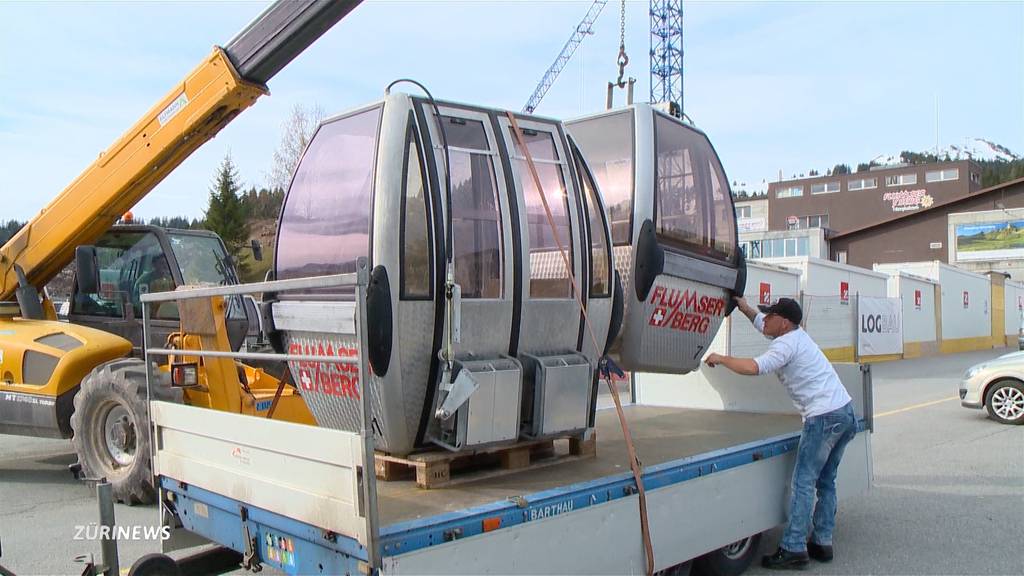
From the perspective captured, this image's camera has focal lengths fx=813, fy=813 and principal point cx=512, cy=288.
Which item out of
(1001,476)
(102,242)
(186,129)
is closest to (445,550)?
(186,129)

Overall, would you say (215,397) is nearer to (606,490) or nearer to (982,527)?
(606,490)

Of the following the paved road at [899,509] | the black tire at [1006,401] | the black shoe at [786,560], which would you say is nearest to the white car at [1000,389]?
the black tire at [1006,401]

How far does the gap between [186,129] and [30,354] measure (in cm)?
274

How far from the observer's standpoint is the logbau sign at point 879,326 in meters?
23.6

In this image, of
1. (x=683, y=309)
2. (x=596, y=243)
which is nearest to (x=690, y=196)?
(x=683, y=309)

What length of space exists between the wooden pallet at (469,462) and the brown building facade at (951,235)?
5108 centimetres

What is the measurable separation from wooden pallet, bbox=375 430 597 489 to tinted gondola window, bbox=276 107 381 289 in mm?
1045

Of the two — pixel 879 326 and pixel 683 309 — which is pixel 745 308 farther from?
pixel 879 326

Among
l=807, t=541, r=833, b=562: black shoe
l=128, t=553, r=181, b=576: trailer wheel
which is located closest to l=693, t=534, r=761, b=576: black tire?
l=807, t=541, r=833, b=562: black shoe

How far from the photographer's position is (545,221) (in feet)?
14.9

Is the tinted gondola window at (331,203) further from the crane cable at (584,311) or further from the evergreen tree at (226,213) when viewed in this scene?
the evergreen tree at (226,213)

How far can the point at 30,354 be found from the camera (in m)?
8.10

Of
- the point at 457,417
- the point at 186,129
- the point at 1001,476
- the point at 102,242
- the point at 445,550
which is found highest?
the point at 186,129

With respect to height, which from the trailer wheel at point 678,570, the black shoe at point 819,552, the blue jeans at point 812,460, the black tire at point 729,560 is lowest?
the black shoe at point 819,552
